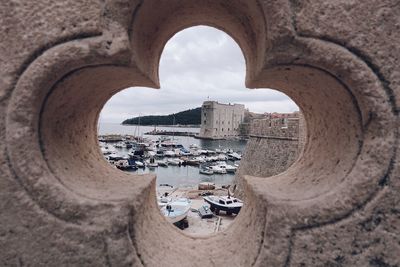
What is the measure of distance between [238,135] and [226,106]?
897cm

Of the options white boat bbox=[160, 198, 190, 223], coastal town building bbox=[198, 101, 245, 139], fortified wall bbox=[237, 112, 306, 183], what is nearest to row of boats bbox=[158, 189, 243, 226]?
white boat bbox=[160, 198, 190, 223]

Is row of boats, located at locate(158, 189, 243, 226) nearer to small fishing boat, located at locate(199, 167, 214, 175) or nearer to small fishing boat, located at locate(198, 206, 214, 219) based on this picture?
small fishing boat, located at locate(198, 206, 214, 219)

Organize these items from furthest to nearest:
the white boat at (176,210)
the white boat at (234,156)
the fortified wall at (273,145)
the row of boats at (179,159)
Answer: the white boat at (234,156)
the row of boats at (179,159)
the fortified wall at (273,145)
the white boat at (176,210)

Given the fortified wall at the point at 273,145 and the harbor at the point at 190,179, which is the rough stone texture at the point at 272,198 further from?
the fortified wall at the point at 273,145

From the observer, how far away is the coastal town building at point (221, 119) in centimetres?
5212

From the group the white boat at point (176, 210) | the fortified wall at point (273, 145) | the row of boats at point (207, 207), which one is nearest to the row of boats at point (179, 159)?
the fortified wall at point (273, 145)

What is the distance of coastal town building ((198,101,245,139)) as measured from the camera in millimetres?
52125

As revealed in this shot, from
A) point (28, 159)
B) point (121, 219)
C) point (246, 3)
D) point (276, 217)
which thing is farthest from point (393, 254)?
point (28, 159)

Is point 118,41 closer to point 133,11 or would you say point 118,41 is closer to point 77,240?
point 133,11

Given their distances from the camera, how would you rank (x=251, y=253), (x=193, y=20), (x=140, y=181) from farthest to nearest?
(x=193, y=20)
(x=140, y=181)
(x=251, y=253)

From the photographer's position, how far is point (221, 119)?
54.9 metres

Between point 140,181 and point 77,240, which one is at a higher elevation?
point 140,181

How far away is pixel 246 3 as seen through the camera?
5.17 feet

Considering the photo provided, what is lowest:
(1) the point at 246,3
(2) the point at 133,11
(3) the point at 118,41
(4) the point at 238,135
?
(4) the point at 238,135
